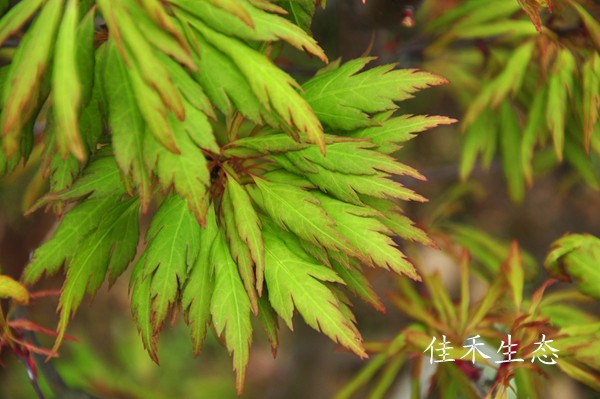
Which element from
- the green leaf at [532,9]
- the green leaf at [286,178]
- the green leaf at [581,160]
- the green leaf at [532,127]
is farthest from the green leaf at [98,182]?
the green leaf at [581,160]

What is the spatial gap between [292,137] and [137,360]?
152 centimetres

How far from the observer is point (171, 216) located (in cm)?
53

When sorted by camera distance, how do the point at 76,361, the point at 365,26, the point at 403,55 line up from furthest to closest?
the point at 76,361
the point at 403,55
the point at 365,26

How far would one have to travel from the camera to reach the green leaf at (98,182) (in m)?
0.51

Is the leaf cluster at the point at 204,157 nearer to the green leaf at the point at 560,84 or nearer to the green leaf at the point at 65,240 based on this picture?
the green leaf at the point at 65,240

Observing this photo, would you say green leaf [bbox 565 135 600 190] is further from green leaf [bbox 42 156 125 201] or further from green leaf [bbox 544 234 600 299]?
green leaf [bbox 42 156 125 201]

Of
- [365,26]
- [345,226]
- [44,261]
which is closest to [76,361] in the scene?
[44,261]

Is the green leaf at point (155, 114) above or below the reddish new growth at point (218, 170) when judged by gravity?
above

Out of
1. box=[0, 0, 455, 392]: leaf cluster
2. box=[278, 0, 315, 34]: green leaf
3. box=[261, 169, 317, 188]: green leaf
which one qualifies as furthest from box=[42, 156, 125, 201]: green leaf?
box=[278, 0, 315, 34]: green leaf

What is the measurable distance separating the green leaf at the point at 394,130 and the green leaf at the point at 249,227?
0.64 ft

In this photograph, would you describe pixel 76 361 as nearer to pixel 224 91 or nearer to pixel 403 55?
pixel 224 91

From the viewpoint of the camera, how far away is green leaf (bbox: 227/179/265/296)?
501 millimetres

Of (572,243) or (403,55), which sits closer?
(572,243)

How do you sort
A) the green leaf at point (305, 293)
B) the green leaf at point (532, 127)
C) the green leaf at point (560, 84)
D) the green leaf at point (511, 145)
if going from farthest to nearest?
the green leaf at point (511, 145), the green leaf at point (532, 127), the green leaf at point (560, 84), the green leaf at point (305, 293)
